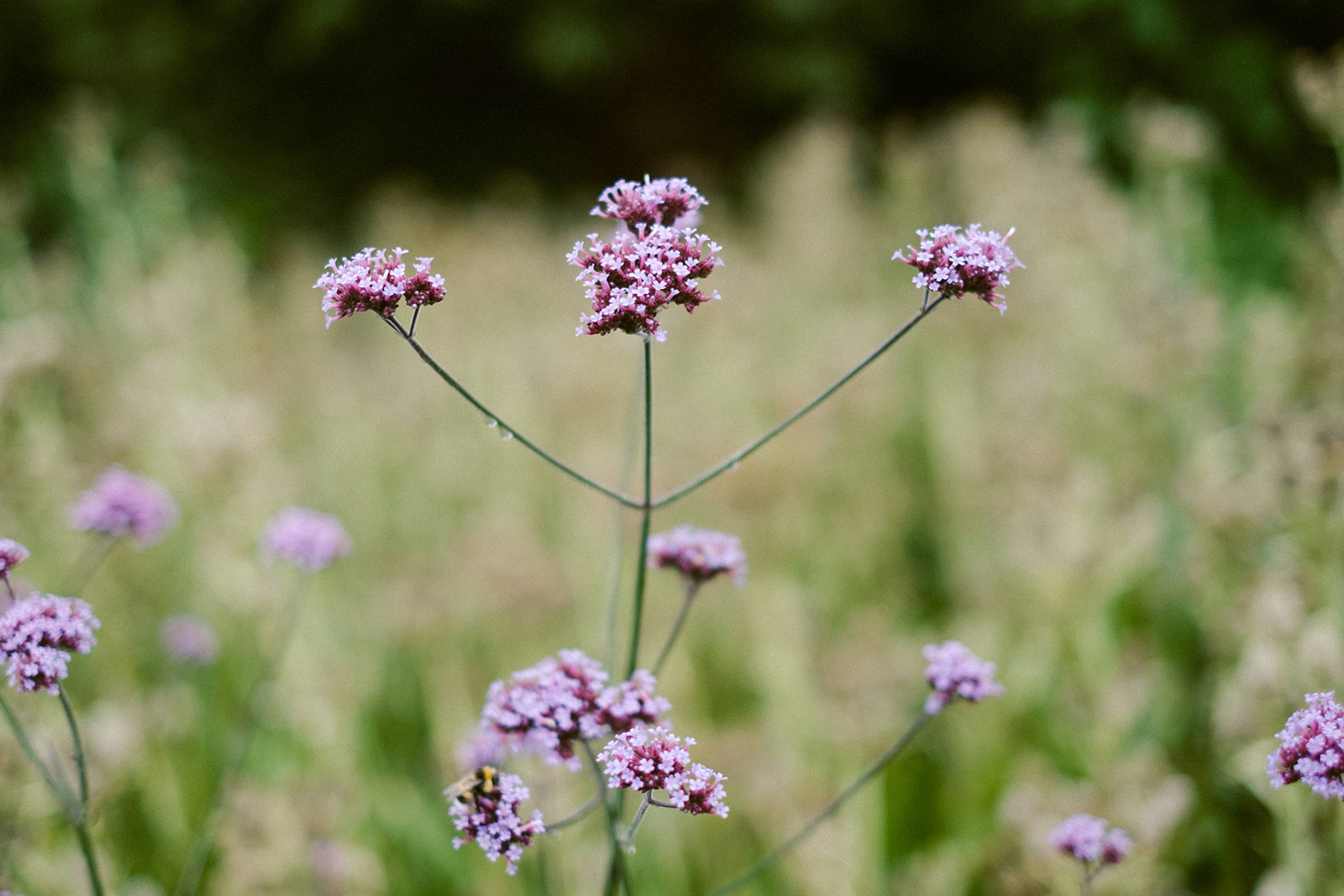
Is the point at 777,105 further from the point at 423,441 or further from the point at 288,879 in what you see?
the point at 288,879

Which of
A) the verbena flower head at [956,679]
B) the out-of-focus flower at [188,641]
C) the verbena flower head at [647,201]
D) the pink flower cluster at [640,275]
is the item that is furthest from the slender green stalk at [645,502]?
the out-of-focus flower at [188,641]

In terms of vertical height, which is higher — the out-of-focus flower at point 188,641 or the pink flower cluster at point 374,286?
the out-of-focus flower at point 188,641

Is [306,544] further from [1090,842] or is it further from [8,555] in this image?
[1090,842]

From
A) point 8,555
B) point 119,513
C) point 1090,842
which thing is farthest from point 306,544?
point 1090,842

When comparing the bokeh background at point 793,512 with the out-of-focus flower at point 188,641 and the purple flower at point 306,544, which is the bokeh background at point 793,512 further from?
the purple flower at point 306,544

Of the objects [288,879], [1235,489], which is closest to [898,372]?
[1235,489]

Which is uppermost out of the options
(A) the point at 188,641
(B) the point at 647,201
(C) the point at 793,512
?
(C) the point at 793,512

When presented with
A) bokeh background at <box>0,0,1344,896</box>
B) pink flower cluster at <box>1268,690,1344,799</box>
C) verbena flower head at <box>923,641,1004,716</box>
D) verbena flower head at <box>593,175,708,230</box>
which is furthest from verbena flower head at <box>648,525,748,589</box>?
pink flower cluster at <box>1268,690,1344,799</box>
